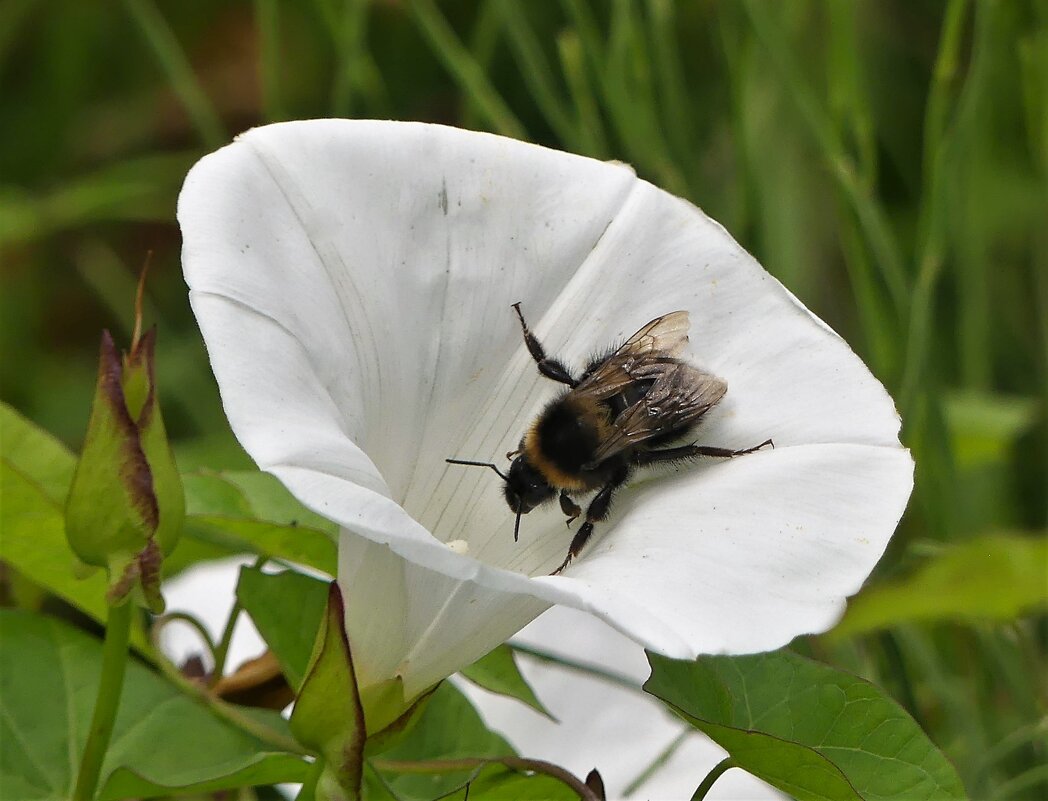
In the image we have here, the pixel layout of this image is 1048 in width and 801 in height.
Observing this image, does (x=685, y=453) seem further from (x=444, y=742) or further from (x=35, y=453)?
(x=35, y=453)

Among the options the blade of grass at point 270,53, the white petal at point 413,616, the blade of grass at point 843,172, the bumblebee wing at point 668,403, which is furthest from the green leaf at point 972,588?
the blade of grass at point 270,53

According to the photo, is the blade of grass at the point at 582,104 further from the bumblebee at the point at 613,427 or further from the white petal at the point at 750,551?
the white petal at the point at 750,551

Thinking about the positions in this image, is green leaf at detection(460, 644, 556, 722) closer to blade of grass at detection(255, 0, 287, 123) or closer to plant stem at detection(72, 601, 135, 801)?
plant stem at detection(72, 601, 135, 801)

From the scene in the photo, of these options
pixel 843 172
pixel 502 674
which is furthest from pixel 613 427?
pixel 843 172

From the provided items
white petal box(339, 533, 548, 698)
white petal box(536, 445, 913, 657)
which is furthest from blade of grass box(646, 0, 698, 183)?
white petal box(339, 533, 548, 698)

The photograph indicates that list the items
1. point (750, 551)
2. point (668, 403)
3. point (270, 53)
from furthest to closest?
point (270, 53), point (668, 403), point (750, 551)

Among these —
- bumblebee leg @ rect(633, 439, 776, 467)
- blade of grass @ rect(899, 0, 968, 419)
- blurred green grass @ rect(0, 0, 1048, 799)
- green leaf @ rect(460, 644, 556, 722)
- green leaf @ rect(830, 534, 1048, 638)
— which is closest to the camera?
bumblebee leg @ rect(633, 439, 776, 467)
